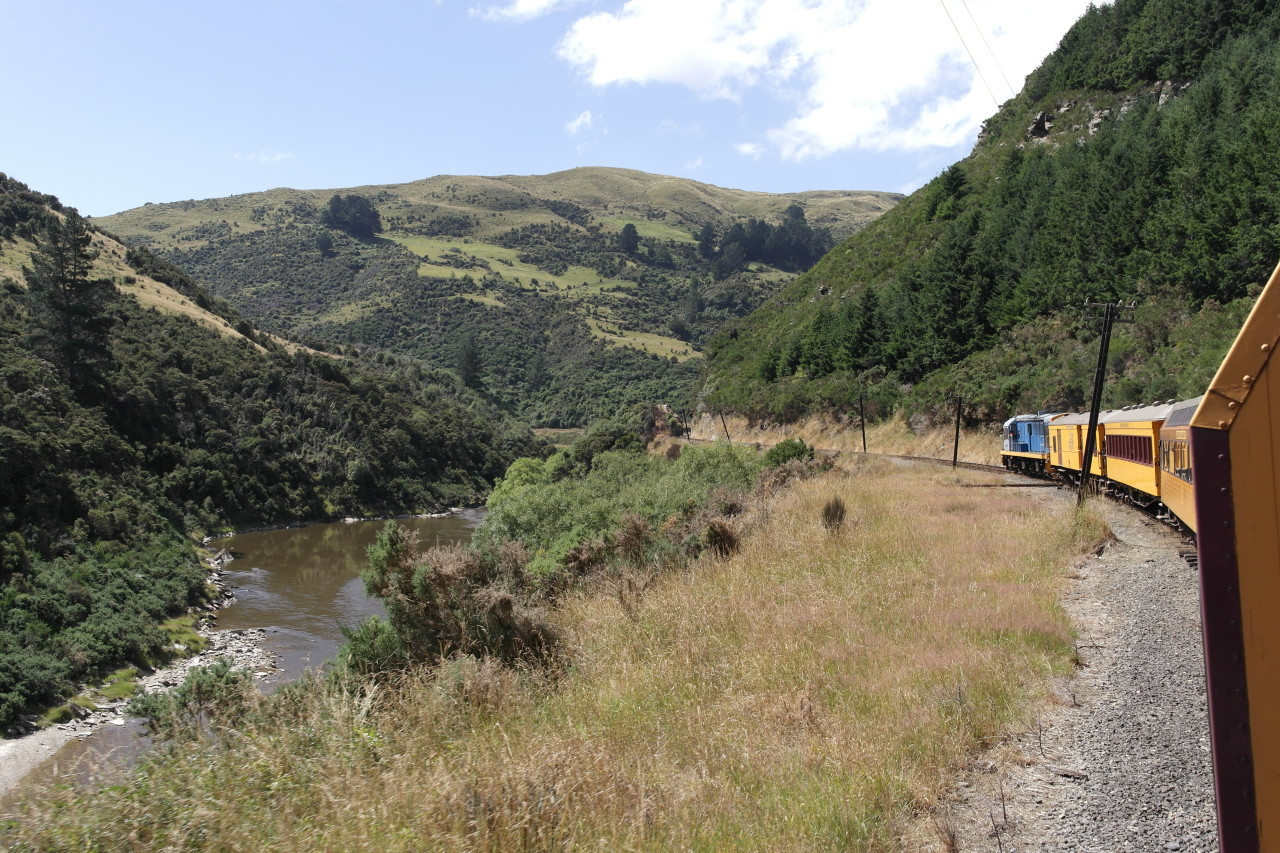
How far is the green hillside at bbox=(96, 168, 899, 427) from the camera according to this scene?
403ft

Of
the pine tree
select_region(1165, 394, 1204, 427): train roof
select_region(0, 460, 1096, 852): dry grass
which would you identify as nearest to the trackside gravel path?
select_region(0, 460, 1096, 852): dry grass

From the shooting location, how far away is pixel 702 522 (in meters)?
16.0

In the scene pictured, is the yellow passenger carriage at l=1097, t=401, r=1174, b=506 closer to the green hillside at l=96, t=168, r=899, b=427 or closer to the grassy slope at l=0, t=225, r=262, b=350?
the grassy slope at l=0, t=225, r=262, b=350

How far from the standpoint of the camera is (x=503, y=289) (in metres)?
153

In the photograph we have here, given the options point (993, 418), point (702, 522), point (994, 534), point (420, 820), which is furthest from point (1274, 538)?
point (993, 418)

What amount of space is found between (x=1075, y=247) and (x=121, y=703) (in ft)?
151

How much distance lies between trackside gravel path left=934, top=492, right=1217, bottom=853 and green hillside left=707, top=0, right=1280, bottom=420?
76.8ft

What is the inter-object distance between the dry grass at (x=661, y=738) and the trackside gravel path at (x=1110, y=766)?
0.88 feet

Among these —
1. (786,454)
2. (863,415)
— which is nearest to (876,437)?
(863,415)

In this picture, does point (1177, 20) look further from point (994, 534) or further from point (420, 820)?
point (420, 820)

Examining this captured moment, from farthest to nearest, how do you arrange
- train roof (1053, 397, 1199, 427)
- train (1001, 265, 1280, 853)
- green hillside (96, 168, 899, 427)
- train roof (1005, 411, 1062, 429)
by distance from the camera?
green hillside (96, 168, 899, 427), train roof (1005, 411, 1062, 429), train roof (1053, 397, 1199, 427), train (1001, 265, 1280, 853)

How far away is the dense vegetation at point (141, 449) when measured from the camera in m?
30.3

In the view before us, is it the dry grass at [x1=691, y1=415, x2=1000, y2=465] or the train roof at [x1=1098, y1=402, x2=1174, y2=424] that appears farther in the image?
the dry grass at [x1=691, y1=415, x2=1000, y2=465]

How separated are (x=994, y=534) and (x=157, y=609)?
33.3m
